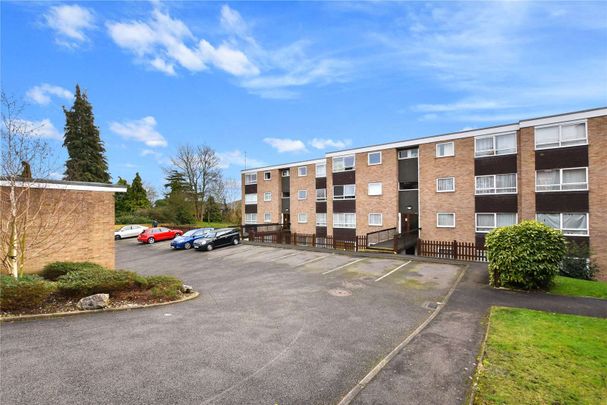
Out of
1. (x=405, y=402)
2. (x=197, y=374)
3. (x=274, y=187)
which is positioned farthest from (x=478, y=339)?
(x=274, y=187)

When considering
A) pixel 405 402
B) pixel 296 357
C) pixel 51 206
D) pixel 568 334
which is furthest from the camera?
pixel 51 206

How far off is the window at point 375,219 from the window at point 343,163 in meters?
5.02

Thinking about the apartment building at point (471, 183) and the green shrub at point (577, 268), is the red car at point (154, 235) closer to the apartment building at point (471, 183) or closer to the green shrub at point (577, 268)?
the apartment building at point (471, 183)

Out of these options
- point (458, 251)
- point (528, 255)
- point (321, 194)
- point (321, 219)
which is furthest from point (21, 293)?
point (321, 194)

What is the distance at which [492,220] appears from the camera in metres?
20.8

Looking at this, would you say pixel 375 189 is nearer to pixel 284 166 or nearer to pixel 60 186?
pixel 284 166

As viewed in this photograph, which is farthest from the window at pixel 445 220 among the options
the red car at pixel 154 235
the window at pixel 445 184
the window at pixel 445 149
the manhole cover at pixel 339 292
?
the red car at pixel 154 235

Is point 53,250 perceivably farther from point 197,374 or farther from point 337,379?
point 337,379

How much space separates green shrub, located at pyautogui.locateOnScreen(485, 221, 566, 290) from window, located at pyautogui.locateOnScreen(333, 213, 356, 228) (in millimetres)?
16500

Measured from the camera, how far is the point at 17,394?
4676mm

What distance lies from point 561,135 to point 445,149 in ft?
22.1

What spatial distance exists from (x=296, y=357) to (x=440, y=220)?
20140 millimetres

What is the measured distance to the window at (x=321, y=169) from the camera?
3180 centimetres

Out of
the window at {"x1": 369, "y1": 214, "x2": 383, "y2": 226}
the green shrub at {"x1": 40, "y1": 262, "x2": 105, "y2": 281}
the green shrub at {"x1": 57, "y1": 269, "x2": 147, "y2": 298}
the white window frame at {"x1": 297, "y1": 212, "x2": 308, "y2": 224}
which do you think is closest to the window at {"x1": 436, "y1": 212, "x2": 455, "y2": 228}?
the window at {"x1": 369, "y1": 214, "x2": 383, "y2": 226}
